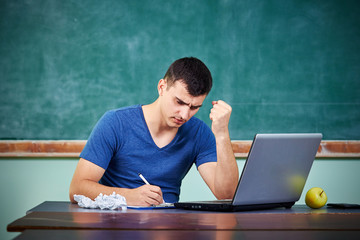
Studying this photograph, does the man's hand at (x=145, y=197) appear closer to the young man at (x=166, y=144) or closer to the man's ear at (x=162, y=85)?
the young man at (x=166, y=144)

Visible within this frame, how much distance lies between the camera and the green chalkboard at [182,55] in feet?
7.52

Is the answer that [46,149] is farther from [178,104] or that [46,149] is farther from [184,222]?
[184,222]

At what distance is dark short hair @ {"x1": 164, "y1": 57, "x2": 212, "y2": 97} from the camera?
1.53 meters

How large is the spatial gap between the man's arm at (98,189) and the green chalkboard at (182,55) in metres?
0.85

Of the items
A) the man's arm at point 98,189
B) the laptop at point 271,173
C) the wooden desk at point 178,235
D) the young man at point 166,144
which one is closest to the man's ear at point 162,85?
the young man at point 166,144

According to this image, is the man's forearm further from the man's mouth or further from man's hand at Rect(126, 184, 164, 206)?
man's hand at Rect(126, 184, 164, 206)

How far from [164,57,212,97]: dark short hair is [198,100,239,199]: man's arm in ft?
0.28

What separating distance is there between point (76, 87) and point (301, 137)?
1.47m

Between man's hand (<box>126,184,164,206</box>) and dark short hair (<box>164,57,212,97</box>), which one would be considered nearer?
man's hand (<box>126,184,164,206</box>)

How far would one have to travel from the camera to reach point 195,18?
235cm

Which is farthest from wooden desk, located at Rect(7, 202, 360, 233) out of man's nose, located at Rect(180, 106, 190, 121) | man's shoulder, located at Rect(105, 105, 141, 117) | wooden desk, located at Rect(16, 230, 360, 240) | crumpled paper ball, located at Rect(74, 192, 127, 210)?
man's shoulder, located at Rect(105, 105, 141, 117)

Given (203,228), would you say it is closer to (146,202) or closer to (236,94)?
(146,202)

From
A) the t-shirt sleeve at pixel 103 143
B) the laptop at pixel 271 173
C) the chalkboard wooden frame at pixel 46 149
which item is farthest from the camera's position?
the chalkboard wooden frame at pixel 46 149

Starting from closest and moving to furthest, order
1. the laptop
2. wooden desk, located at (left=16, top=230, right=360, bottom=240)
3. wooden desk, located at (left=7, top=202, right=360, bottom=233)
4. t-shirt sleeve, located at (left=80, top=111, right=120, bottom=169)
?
1. wooden desk, located at (left=16, top=230, right=360, bottom=240)
2. wooden desk, located at (left=7, top=202, right=360, bottom=233)
3. the laptop
4. t-shirt sleeve, located at (left=80, top=111, right=120, bottom=169)
